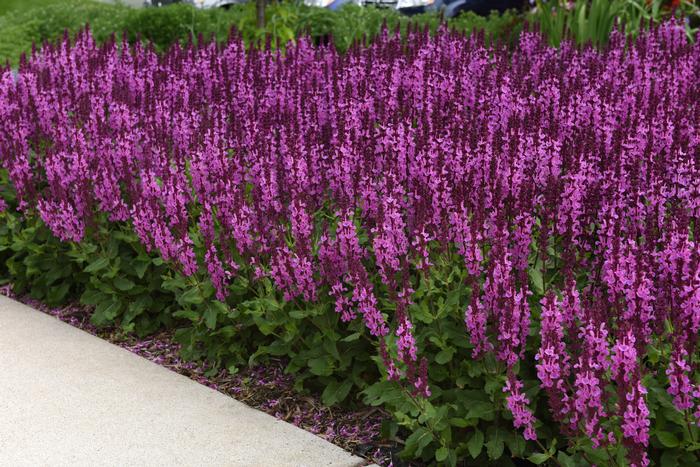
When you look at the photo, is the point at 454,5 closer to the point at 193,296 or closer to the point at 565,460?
the point at 193,296

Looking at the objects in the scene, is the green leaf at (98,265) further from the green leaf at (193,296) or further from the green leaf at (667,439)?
the green leaf at (667,439)

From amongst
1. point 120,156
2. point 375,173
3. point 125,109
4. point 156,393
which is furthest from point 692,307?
point 125,109

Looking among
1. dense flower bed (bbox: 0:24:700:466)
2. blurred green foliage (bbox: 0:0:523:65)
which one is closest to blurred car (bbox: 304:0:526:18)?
blurred green foliage (bbox: 0:0:523:65)

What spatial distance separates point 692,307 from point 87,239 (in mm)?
3601

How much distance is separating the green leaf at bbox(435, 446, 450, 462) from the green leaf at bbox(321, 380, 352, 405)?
784 mm

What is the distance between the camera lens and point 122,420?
4414 mm

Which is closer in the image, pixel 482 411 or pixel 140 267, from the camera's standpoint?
pixel 482 411

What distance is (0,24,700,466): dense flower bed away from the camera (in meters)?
3.54

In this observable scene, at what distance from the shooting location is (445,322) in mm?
4086

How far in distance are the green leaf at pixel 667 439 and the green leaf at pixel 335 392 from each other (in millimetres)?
1491

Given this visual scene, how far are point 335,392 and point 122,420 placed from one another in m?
0.95

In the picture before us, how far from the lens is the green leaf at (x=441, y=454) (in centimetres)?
375

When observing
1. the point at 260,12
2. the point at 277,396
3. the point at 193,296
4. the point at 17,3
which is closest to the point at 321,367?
the point at 277,396

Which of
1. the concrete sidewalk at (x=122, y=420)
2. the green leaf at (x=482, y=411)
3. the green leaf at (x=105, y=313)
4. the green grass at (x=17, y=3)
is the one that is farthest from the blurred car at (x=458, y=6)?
the green leaf at (x=482, y=411)
